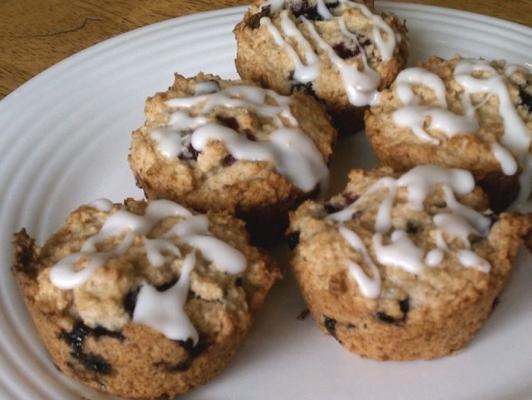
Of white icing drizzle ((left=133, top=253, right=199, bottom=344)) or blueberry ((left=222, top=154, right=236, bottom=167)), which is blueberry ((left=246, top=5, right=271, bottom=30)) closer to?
blueberry ((left=222, top=154, right=236, bottom=167))

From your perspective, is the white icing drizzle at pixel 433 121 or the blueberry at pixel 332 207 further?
the white icing drizzle at pixel 433 121

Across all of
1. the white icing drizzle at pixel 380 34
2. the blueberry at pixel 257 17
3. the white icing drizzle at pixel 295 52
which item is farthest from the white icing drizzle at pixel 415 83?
the blueberry at pixel 257 17

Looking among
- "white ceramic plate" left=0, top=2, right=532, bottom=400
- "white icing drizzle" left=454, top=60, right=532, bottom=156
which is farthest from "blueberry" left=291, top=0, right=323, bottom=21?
"white icing drizzle" left=454, top=60, right=532, bottom=156

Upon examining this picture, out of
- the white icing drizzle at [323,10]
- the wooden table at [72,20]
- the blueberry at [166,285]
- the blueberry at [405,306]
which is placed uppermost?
the white icing drizzle at [323,10]

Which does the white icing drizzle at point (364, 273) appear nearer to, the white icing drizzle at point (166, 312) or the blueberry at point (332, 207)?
the blueberry at point (332, 207)

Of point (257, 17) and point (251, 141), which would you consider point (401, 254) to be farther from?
point (257, 17)

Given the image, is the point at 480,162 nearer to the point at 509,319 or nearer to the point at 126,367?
the point at 509,319

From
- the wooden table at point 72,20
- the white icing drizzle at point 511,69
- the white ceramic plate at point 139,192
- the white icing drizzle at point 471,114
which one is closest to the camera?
the white ceramic plate at point 139,192
